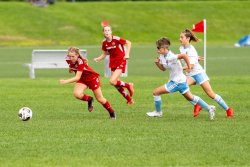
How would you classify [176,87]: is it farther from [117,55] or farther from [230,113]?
[117,55]

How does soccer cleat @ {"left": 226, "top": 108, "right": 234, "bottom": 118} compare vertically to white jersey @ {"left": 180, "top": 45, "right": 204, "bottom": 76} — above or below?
below

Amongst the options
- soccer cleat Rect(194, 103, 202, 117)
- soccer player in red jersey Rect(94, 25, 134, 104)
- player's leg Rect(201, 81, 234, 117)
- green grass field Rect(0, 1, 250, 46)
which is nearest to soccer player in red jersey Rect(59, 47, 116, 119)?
soccer cleat Rect(194, 103, 202, 117)

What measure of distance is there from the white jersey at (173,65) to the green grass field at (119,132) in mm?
777

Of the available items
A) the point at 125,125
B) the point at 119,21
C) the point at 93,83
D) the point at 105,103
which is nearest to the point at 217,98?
the point at 105,103

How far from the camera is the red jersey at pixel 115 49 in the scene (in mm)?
19672

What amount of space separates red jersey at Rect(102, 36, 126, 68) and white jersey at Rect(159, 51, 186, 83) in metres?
3.19

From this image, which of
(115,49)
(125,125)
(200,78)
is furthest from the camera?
(115,49)

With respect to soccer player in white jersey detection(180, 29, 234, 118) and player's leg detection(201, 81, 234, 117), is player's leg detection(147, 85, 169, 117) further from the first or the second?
player's leg detection(201, 81, 234, 117)

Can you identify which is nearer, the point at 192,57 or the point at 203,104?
the point at 203,104

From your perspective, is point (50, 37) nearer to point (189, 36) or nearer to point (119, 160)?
point (189, 36)

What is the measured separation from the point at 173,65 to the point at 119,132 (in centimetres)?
268

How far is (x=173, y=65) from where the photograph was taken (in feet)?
54.4

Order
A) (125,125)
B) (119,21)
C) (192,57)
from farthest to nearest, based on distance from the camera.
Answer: (119,21) < (192,57) < (125,125)

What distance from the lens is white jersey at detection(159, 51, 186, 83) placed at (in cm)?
1647
